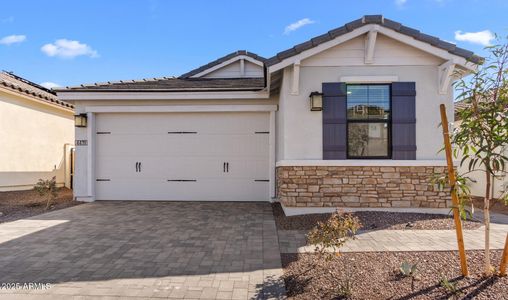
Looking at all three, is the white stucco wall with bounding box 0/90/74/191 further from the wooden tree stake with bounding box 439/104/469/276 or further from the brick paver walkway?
the wooden tree stake with bounding box 439/104/469/276

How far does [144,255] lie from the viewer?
4016 mm

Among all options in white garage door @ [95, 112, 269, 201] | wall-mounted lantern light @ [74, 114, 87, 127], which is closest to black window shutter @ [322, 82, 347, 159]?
white garage door @ [95, 112, 269, 201]

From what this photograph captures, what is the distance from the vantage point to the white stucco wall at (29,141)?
30.8 feet

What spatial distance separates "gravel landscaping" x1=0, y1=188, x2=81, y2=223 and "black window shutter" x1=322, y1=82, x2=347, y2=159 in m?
6.93

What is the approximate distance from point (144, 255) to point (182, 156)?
4.67 m

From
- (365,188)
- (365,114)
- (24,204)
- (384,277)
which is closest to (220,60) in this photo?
(365,114)

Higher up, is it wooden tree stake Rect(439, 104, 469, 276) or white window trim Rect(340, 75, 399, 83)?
white window trim Rect(340, 75, 399, 83)

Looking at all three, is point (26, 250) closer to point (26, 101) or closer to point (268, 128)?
point (268, 128)

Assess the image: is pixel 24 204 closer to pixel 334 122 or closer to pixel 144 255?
pixel 144 255

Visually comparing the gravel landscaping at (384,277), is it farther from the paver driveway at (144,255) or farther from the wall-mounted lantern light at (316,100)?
the wall-mounted lantern light at (316,100)

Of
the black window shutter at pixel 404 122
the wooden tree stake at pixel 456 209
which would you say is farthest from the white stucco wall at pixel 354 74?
the wooden tree stake at pixel 456 209

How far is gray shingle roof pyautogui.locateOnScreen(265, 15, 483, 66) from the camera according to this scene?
5.73 metres

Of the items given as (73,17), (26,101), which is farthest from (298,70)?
(26,101)

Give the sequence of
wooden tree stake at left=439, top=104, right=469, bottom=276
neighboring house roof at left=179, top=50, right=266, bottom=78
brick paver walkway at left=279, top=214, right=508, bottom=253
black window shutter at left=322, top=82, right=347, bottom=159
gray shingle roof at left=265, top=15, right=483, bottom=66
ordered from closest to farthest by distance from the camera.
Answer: wooden tree stake at left=439, top=104, right=469, bottom=276 → brick paver walkway at left=279, top=214, right=508, bottom=253 → gray shingle roof at left=265, top=15, right=483, bottom=66 → black window shutter at left=322, top=82, right=347, bottom=159 → neighboring house roof at left=179, top=50, right=266, bottom=78
